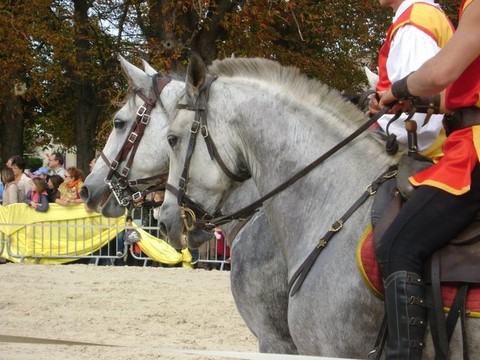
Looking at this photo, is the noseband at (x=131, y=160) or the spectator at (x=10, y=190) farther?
the spectator at (x=10, y=190)

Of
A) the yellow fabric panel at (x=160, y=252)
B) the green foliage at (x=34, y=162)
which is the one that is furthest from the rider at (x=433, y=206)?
the green foliage at (x=34, y=162)

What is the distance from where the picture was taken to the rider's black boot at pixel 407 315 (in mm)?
3588

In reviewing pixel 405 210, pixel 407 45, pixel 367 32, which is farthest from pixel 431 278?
pixel 367 32

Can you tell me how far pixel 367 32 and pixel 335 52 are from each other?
3.15 ft


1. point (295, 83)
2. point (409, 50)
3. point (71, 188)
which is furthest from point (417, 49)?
point (71, 188)

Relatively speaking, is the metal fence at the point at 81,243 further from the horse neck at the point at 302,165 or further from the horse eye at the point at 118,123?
the horse neck at the point at 302,165

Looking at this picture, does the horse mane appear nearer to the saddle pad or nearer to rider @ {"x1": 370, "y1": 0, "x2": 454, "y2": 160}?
rider @ {"x1": 370, "y1": 0, "x2": 454, "y2": 160}

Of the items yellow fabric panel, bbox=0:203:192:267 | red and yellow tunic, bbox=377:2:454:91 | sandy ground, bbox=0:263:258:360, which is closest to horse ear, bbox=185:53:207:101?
red and yellow tunic, bbox=377:2:454:91

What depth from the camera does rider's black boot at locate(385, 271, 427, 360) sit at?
3588 mm

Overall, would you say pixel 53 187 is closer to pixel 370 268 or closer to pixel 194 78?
pixel 194 78

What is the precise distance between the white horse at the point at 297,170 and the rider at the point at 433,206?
6.7 inches

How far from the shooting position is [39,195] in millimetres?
15062

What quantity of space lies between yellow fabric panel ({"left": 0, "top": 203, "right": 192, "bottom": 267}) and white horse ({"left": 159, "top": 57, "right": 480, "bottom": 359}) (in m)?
10.0

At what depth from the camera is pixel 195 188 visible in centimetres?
481
